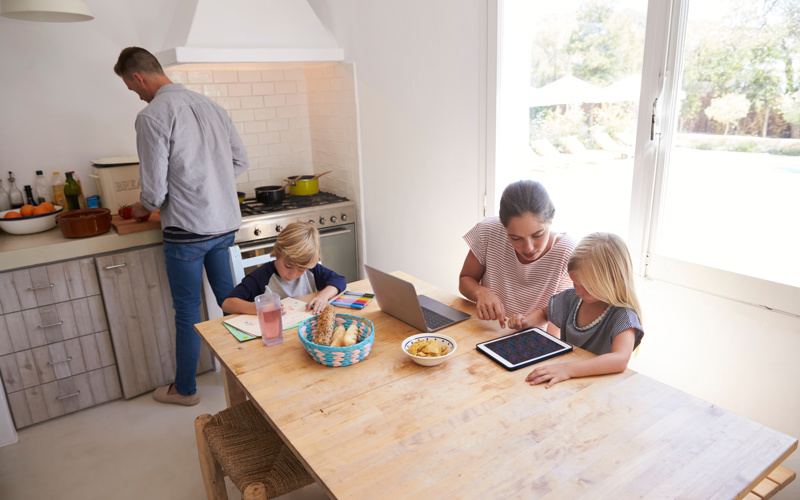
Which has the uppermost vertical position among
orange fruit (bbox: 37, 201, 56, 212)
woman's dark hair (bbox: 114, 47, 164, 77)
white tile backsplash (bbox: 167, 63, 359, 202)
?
woman's dark hair (bbox: 114, 47, 164, 77)

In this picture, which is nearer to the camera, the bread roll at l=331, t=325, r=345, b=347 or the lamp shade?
the bread roll at l=331, t=325, r=345, b=347

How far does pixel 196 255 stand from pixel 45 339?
35.3 inches

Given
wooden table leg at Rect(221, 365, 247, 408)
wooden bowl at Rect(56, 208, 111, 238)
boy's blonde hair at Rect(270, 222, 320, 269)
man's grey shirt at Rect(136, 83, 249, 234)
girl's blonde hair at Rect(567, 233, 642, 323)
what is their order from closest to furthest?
girl's blonde hair at Rect(567, 233, 642, 323), wooden table leg at Rect(221, 365, 247, 408), boy's blonde hair at Rect(270, 222, 320, 269), man's grey shirt at Rect(136, 83, 249, 234), wooden bowl at Rect(56, 208, 111, 238)

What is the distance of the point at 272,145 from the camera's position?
3.90m

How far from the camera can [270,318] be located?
5.82 ft

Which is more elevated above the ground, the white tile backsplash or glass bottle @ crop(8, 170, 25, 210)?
the white tile backsplash

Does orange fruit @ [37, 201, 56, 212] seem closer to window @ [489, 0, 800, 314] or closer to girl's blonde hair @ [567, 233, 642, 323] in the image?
window @ [489, 0, 800, 314]

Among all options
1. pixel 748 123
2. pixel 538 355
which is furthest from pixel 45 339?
pixel 748 123

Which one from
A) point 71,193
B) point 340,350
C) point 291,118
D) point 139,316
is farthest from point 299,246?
point 291,118

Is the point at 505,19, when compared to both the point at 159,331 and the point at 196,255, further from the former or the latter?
the point at 159,331

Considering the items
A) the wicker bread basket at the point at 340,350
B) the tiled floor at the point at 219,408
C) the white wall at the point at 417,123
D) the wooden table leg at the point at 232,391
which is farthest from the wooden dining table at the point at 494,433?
the white wall at the point at 417,123

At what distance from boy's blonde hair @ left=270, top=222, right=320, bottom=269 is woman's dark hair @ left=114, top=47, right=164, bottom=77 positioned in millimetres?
1211

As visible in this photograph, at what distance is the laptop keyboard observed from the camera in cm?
190

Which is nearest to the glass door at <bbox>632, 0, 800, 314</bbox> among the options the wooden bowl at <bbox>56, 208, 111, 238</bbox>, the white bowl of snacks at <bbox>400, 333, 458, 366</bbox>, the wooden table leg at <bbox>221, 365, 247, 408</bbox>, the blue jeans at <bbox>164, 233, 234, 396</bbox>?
the white bowl of snacks at <bbox>400, 333, 458, 366</bbox>
